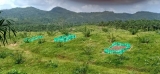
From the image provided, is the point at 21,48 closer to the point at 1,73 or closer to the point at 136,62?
the point at 1,73

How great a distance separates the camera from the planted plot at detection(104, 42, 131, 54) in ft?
141

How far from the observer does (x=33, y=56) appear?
46094 mm

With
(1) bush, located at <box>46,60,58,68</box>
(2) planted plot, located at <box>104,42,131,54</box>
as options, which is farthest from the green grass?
(2) planted plot, located at <box>104,42,131,54</box>

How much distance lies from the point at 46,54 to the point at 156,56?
21820mm

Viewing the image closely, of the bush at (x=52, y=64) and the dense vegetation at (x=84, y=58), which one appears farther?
the bush at (x=52, y=64)

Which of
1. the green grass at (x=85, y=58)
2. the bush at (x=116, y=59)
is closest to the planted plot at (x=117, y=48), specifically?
the green grass at (x=85, y=58)

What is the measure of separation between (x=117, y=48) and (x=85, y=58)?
295 inches

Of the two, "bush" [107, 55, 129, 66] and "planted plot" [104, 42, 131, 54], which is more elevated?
"planted plot" [104, 42, 131, 54]

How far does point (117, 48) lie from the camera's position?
4466cm

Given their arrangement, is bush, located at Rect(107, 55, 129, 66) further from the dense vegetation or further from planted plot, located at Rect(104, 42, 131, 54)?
planted plot, located at Rect(104, 42, 131, 54)

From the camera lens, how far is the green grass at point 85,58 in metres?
35.1

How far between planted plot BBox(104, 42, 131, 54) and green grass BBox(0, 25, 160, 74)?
1001mm

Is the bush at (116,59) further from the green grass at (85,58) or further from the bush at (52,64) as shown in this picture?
the bush at (52,64)

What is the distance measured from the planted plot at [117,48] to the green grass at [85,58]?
3.28 ft
